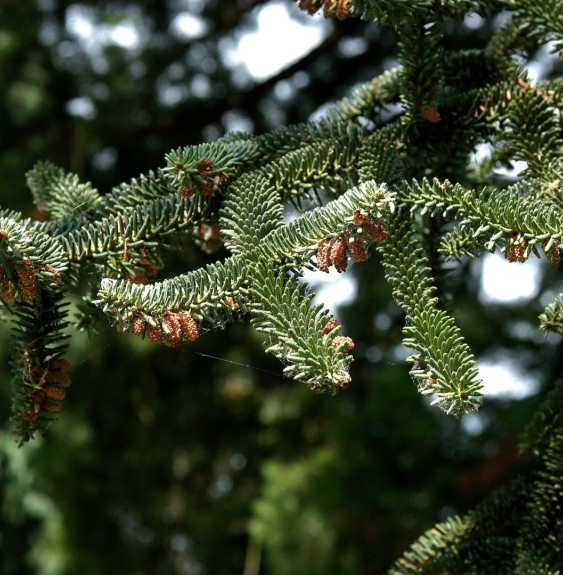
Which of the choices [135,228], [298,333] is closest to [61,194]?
[135,228]

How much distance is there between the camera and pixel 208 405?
12.0 ft

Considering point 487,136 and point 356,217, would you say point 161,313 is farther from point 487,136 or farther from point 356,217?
point 487,136

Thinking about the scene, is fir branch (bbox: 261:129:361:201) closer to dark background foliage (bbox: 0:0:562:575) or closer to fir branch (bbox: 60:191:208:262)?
fir branch (bbox: 60:191:208:262)

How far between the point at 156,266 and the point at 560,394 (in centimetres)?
56

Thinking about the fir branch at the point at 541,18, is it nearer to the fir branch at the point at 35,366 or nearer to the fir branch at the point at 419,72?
the fir branch at the point at 419,72

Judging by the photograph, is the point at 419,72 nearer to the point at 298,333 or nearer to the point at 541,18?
the point at 541,18

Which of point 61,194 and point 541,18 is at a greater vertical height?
point 541,18

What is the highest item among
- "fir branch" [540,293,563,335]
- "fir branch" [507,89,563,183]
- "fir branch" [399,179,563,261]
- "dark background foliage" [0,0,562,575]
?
"dark background foliage" [0,0,562,575]

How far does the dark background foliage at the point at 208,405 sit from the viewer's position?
2.67m

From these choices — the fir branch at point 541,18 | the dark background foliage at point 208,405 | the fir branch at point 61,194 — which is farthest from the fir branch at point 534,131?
the dark background foliage at point 208,405

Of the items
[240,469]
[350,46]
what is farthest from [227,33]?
[240,469]

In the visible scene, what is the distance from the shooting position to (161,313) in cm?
66

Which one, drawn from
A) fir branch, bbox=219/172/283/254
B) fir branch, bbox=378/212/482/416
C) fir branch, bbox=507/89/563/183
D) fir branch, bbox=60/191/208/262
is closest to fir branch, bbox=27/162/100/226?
fir branch, bbox=60/191/208/262

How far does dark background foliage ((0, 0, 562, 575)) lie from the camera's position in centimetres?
267
